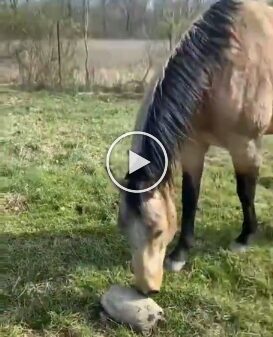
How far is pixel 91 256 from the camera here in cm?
310

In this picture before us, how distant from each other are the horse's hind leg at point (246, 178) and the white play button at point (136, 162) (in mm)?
720

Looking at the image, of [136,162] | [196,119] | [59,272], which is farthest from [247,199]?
[59,272]

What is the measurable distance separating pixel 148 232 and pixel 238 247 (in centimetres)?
98

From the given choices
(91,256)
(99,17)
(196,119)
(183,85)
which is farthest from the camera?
(99,17)

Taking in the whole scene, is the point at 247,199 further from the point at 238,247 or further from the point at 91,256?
the point at 91,256

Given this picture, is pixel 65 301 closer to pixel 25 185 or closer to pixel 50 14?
pixel 25 185

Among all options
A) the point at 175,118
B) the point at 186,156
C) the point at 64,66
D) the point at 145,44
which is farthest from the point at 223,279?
the point at 64,66

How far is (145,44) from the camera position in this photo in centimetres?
897

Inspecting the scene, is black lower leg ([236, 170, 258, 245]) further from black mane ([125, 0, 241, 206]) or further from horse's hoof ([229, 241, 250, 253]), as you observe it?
black mane ([125, 0, 241, 206])

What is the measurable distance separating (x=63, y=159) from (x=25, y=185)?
0.80 metres

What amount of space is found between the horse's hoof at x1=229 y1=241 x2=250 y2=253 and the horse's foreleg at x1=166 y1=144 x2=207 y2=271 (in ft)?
0.81

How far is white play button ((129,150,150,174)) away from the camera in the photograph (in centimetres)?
238

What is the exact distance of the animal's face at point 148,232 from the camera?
237 cm

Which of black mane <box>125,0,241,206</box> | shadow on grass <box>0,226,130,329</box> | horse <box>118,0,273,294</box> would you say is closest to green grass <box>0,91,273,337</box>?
shadow on grass <box>0,226,130,329</box>
